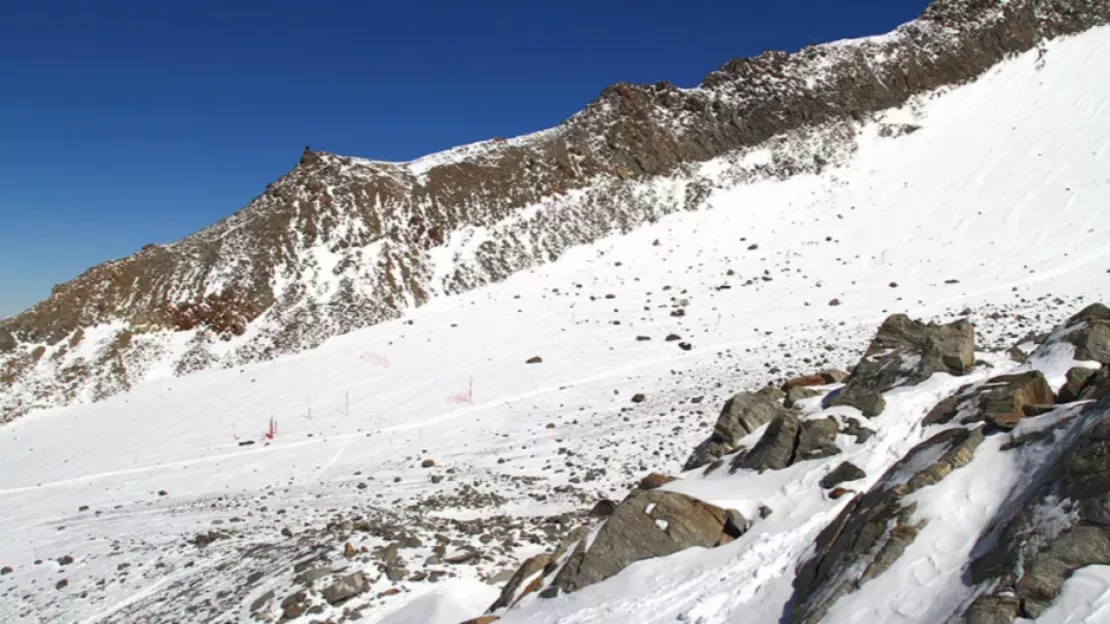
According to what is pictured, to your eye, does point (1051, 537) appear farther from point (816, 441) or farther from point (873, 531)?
point (816, 441)

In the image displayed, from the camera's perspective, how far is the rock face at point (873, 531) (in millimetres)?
6602

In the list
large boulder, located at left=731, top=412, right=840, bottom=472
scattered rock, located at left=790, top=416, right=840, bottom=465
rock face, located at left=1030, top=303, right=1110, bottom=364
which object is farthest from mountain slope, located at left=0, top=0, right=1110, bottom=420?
rock face, located at left=1030, top=303, right=1110, bottom=364

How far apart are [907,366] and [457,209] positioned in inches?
1366

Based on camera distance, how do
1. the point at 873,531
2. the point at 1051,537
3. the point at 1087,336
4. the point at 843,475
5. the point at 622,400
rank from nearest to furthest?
the point at 1051,537 < the point at 873,531 < the point at 843,475 < the point at 1087,336 < the point at 622,400

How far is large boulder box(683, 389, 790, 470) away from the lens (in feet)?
43.9

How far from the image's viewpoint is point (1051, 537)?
5.46 m

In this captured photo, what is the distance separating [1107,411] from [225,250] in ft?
138

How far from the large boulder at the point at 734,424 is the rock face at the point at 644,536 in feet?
11.1

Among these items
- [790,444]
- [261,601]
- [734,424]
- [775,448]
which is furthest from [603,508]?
[261,601]

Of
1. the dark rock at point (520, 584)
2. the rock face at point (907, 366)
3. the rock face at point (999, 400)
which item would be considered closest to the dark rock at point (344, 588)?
the dark rock at point (520, 584)

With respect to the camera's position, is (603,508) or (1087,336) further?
(603,508)

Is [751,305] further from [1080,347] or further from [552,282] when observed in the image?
A: [1080,347]

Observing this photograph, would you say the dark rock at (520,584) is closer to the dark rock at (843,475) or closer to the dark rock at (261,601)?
the dark rock at (261,601)

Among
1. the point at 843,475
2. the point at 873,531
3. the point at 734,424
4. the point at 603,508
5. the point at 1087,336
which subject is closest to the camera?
the point at 873,531
